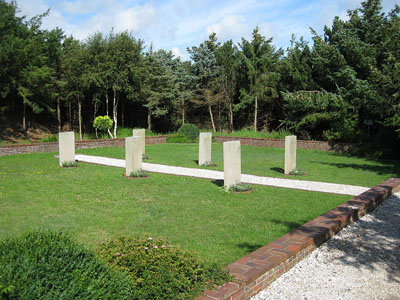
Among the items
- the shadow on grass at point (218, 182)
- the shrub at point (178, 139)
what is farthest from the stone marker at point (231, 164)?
the shrub at point (178, 139)

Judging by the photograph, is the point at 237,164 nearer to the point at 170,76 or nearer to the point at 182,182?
the point at 182,182

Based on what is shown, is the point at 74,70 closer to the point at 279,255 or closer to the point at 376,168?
the point at 376,168

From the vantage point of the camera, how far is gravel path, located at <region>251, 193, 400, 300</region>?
12.2 feet

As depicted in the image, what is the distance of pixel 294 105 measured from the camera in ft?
66.3

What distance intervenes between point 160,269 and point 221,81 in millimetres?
23096

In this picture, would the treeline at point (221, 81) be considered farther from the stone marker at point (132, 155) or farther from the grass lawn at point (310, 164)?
the stone marker at point (132, 155)

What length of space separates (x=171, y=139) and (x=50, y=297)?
19.8m

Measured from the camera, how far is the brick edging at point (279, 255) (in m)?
3.33

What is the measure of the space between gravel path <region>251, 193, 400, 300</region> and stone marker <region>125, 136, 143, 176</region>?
6.10 metres

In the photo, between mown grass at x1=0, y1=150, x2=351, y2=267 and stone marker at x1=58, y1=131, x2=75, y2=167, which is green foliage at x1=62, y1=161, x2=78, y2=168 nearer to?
stone marker at x1=58, y1=131, x2=75, y2=167

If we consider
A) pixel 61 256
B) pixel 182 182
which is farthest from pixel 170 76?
pixel 61 256

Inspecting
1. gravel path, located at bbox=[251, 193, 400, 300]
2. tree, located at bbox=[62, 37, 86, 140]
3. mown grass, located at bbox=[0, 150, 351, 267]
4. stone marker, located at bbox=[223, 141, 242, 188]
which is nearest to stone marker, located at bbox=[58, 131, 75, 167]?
mown grass, located at bbox=[0, 150, 351, 267]

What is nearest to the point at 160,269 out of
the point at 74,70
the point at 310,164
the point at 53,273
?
the point at 53,273

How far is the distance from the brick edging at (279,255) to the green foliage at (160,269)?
0.51ft
